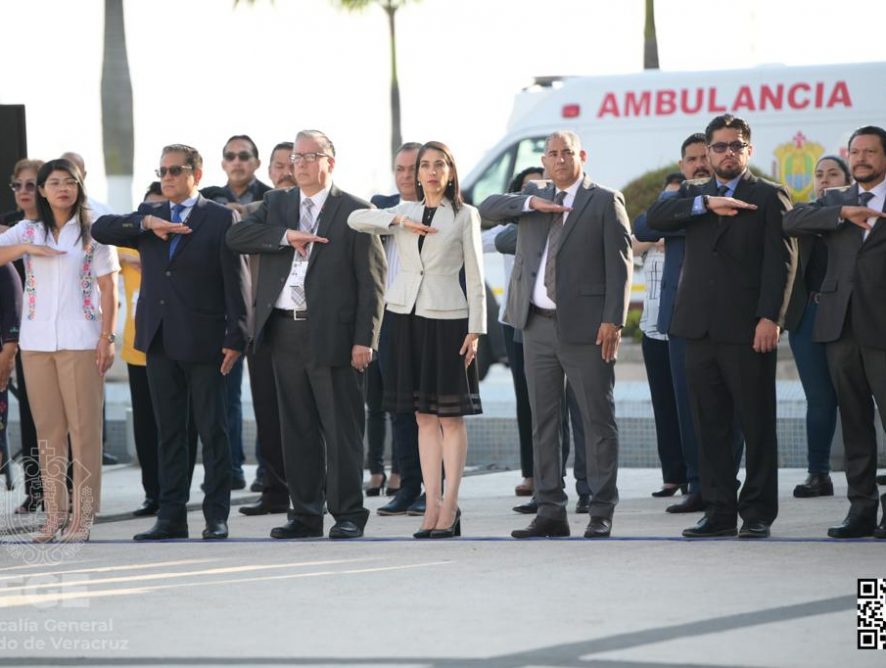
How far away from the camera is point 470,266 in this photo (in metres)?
8.06

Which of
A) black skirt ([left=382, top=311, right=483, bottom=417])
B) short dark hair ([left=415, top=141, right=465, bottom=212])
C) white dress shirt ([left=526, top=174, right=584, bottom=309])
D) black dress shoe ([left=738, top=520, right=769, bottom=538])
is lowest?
black dress shoe ([left=738, top=520, right=769, bottom=538])

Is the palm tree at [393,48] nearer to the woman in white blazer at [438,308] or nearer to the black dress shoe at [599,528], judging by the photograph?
the woman in white blazer at [438,308]

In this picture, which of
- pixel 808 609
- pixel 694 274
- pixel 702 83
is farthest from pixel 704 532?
pixel 702 83

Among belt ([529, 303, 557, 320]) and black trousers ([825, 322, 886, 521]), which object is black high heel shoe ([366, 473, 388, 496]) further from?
black trousers ([825, 322, 886, 521])

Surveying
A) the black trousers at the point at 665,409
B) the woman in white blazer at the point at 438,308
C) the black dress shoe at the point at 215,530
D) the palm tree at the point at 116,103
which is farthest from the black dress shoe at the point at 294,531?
the palm tree at the point at 116,103

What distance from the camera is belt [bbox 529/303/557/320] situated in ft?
26.6

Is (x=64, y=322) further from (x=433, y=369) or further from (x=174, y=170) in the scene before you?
(x=433, y=369)

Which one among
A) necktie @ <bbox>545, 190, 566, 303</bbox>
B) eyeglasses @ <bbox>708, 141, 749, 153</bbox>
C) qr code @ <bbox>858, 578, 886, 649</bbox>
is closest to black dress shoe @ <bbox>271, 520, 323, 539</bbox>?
necktie @ <bbox>545, 190, 566, 303</bbox>

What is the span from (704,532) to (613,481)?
488 millimetres

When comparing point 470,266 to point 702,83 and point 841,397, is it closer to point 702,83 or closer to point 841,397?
point 841,397

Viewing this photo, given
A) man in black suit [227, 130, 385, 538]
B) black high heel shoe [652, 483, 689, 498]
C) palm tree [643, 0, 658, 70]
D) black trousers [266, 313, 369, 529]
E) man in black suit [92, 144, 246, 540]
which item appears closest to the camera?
man in black suit [227, 130, 385, 538]

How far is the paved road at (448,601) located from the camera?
5438 millimetres

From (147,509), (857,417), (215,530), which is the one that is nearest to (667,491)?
(857,417)

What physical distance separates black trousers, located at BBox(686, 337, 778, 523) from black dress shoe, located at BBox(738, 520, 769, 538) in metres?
0.02
